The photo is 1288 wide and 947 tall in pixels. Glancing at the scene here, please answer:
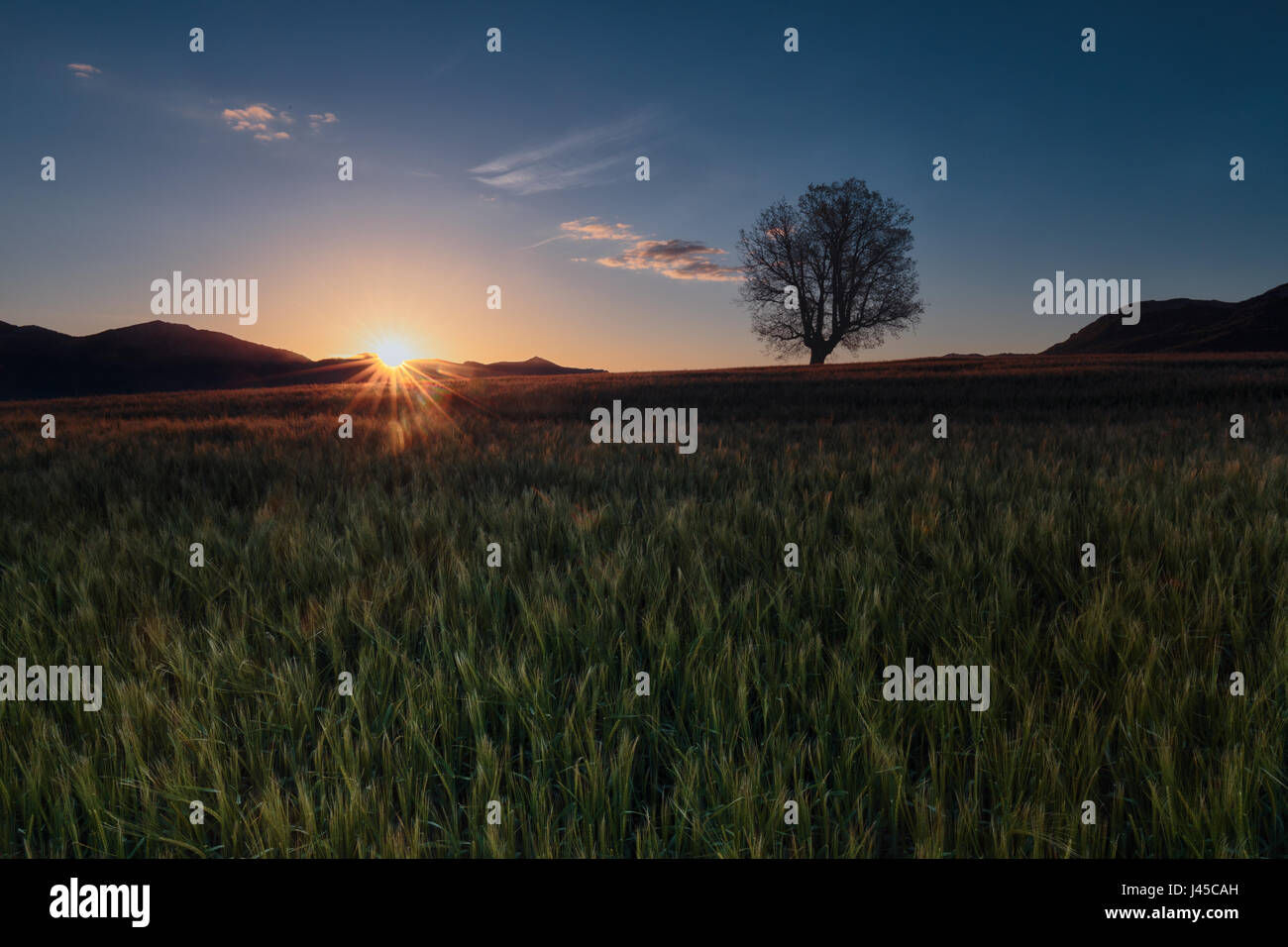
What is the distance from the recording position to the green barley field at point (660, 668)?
147 centimetres

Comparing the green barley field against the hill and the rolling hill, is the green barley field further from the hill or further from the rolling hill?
the rolling hill

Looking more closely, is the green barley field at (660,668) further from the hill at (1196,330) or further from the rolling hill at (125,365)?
the rolling hill at (125,365)

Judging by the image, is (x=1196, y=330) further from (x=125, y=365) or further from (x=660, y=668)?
(x=125, y=365)

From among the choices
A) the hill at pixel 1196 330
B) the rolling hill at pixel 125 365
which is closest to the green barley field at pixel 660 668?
the hill at pixel 1196 330

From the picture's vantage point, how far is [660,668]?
209 centimetres

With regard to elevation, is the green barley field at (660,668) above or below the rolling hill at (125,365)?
below

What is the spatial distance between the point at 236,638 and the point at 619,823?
160 cm

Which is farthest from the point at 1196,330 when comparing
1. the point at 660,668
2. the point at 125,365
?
the point at 125,365

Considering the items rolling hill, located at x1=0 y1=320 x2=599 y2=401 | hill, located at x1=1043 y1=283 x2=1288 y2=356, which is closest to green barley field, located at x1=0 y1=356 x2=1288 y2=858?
hill, located at x1=1043 y1=283 x2=1288 y2=356

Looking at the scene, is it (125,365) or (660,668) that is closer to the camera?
(660,668)

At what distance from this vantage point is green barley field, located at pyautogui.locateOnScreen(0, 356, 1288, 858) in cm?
147
